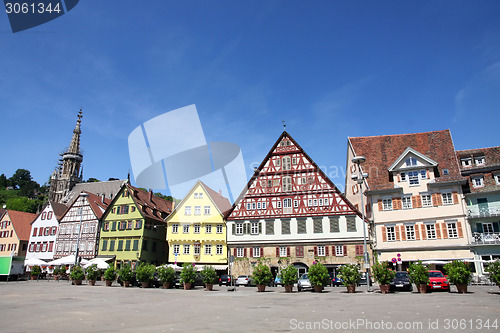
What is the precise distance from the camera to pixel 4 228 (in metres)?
64.4

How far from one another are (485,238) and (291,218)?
20.2 metres

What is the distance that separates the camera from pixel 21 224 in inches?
2537

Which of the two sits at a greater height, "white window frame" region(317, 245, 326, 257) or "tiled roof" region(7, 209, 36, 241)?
"tiled roof" region(7, 209, 36, 241)

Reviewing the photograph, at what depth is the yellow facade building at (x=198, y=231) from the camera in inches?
1802

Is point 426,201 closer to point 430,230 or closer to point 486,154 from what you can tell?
point 430,230

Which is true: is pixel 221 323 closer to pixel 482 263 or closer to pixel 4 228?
pixel 482 263

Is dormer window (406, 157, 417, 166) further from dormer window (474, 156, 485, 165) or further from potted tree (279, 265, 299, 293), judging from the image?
potted tree (279, 265, 299, 293)

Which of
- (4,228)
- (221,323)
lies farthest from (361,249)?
(4,228)

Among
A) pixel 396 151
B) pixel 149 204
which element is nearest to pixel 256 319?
pixel 396 151

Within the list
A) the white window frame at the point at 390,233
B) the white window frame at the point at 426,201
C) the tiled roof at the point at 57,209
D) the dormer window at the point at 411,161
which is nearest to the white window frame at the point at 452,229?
the white window frame at the point at 426,201

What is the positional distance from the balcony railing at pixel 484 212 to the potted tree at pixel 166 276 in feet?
102

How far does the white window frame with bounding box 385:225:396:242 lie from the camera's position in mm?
39378

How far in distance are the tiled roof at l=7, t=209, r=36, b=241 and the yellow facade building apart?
3323 cm

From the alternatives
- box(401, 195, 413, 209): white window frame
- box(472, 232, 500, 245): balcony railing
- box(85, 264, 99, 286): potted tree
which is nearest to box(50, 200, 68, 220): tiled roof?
box(85, 264, 99, 286): potted tree
